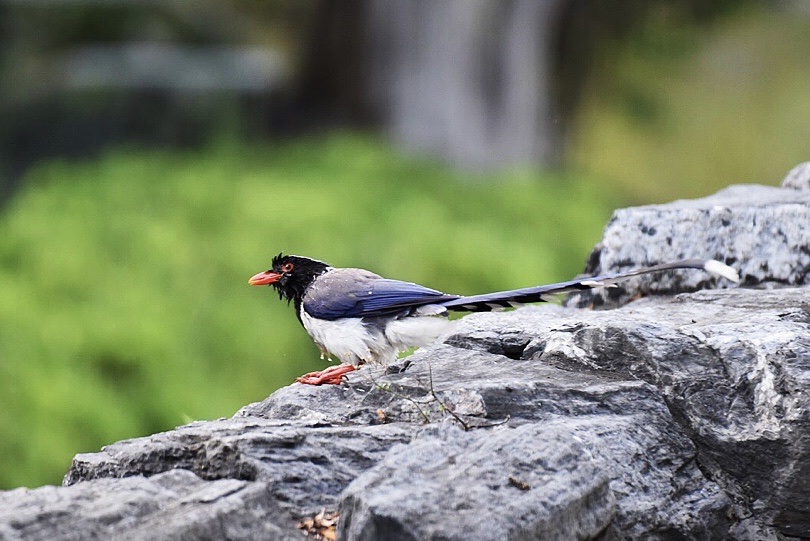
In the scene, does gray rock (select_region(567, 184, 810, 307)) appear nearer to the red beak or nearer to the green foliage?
the red beak

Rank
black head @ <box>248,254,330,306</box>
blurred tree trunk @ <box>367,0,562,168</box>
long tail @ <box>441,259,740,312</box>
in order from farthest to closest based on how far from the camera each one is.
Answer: blurred tree trunk @ <box>367,0,562,168</box>, black head @ <box>248,254,330,306</box>, long tail @ <box>441,259,740,312</box>

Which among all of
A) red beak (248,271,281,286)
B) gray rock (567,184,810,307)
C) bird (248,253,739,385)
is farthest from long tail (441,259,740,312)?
red beak (248,271,281,286)

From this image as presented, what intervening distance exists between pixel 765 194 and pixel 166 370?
438 centimetres

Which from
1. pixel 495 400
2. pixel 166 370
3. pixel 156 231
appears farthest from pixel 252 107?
pixel 495 400

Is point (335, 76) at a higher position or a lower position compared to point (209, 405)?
higher

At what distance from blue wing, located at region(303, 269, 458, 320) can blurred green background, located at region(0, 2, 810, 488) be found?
262cm

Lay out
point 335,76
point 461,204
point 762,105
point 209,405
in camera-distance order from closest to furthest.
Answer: point 209,405 → point 461,204 → point 335,76 → point 762,105

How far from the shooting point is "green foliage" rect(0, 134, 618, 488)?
8148 mm

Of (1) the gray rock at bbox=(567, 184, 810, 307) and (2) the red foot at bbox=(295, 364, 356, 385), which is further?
(1) the gray rock at bbox=(567, 184, 810, 307)

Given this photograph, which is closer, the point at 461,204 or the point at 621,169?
the point at 461,204

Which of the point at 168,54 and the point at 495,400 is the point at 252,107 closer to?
the point at 168,54

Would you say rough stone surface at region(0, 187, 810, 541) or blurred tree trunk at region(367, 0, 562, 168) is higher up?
blurred tree trunk at region(367, 0, 562, 168)

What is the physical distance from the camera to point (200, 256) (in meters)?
9.78

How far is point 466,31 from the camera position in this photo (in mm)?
13008
